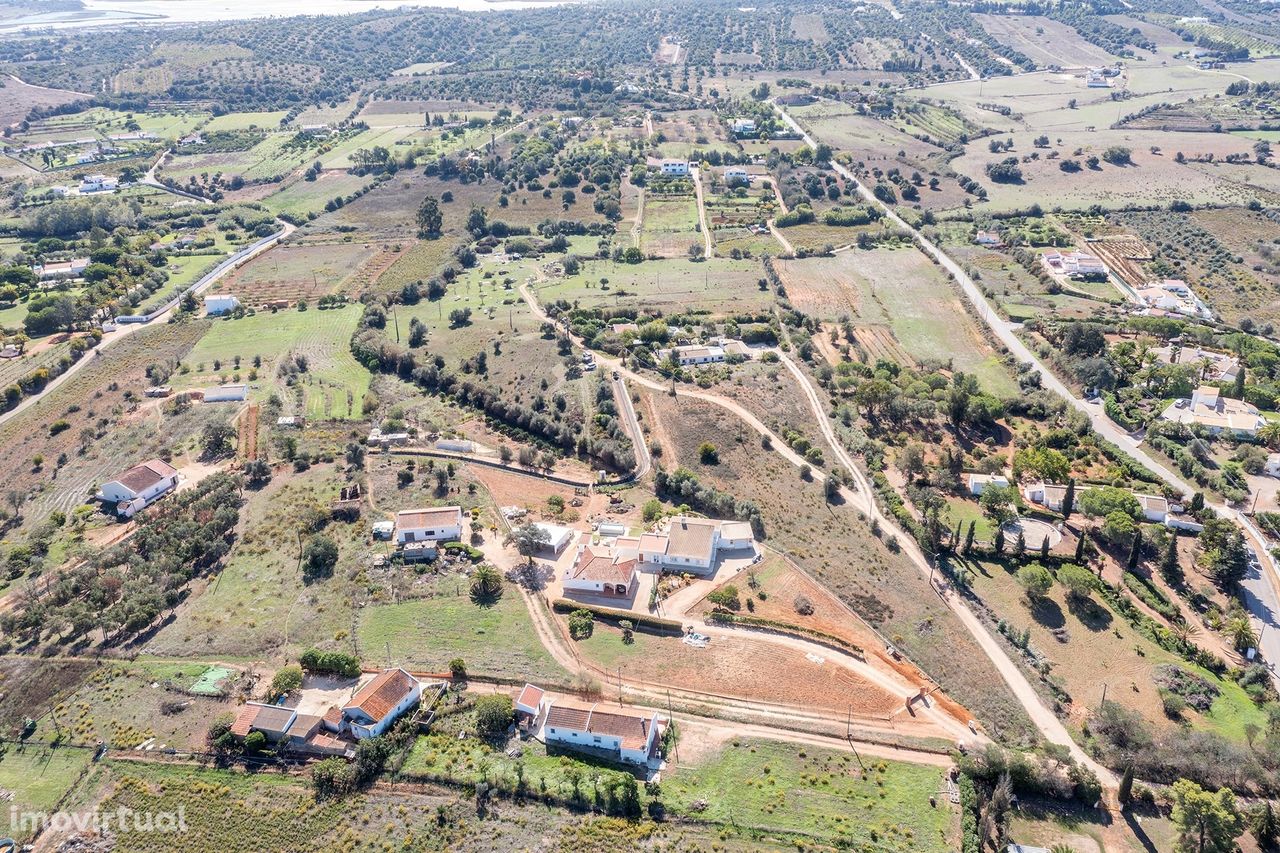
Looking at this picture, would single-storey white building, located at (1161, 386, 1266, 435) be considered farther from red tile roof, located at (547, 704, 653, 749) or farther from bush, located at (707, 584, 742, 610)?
red tile roof, located at (547, 704, 653, 749)

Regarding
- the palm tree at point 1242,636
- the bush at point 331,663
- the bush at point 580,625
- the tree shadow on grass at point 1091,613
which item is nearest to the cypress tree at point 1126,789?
the tree shadow on grass at point 1091,613

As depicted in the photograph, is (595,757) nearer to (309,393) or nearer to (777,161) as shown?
(309,393)

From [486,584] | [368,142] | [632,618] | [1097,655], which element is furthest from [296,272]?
[1097,655]

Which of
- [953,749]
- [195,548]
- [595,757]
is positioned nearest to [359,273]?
[195,548]

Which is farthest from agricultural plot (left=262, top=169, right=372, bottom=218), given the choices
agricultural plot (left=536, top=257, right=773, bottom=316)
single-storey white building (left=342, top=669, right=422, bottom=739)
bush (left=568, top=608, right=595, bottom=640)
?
single-storey white building (left=342, top=669, right=422, bottom=739)

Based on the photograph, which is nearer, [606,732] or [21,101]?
[606,732]
